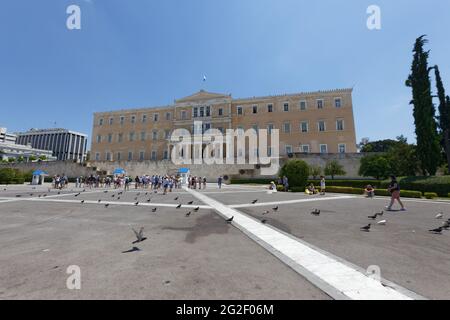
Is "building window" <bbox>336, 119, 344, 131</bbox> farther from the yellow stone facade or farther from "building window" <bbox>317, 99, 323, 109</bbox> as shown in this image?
"building window" <bbox>317, 99, 323, 109</bbox>

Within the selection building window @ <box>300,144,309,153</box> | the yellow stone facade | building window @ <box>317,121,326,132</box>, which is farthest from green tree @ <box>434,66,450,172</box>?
building window @ <box>300,144,309,153</box>

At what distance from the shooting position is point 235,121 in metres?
48.1

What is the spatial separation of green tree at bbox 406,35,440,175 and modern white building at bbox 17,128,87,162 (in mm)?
164689

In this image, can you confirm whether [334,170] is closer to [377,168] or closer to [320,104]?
[377,168]

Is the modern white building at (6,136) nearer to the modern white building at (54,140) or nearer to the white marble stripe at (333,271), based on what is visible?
the modern white building at (54,140)

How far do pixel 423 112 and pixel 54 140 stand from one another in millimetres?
181723

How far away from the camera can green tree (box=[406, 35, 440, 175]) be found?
22.7 metres

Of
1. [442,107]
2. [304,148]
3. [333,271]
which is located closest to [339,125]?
[304,148]

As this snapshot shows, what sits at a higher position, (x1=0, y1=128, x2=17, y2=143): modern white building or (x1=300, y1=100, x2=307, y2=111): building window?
(x1=0, y1=128, x2=17, y2=143): modern white building

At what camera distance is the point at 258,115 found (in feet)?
154

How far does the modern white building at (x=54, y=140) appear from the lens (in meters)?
141

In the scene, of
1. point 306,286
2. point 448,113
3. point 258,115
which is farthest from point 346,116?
point 306,286
